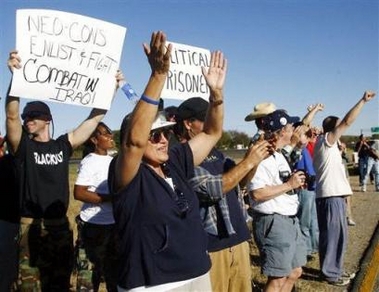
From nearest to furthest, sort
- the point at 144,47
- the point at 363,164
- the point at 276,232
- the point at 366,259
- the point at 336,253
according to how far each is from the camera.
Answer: the point at 144,47 → the point at 276,232 → the point at 336,253 → the point at 366,259 → the point at 363,164

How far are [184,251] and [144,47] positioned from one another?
1.06m

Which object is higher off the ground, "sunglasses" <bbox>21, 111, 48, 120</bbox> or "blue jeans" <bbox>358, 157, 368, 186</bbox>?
"sunglasses" <bbox>21, 111, 48, 120</bbox>

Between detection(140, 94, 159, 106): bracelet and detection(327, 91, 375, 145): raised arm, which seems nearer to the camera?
detection(140, 94, 159, 106): bracelet

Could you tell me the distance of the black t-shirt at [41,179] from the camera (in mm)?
3844

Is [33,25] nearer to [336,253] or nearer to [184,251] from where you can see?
[184,251]

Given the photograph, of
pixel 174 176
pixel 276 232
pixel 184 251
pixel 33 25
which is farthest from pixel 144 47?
pixel 276 232

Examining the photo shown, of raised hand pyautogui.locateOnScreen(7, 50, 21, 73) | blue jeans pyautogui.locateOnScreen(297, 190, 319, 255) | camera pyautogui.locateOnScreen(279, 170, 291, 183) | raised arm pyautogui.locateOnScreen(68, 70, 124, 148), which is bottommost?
blue jeans pyautogui.locateOnScreen(297, 190, 319, 255)

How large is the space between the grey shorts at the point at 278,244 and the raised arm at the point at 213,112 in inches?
45.0

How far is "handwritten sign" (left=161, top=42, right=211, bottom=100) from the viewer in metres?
4.29

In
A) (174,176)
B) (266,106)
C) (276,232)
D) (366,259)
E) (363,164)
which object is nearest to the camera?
(174,176)

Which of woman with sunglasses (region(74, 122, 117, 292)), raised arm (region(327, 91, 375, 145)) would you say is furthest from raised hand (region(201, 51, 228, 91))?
raised arm (region(327, 91, 375, 145))

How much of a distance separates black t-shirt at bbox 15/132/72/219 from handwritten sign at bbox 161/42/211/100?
1076mm

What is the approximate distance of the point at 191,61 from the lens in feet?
14.8

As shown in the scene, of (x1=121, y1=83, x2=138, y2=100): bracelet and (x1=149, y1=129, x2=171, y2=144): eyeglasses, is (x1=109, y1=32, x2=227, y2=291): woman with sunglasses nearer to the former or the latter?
(x1=149, y1=129, x2=171, y2=144): eyeglasses
